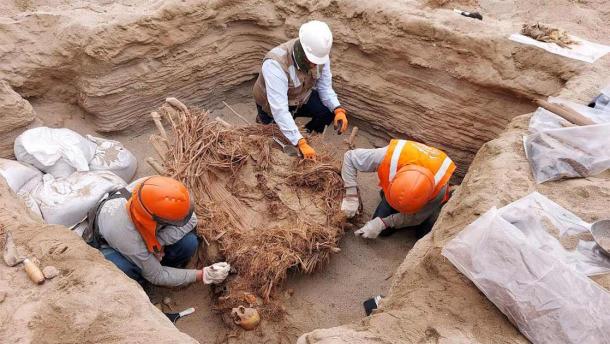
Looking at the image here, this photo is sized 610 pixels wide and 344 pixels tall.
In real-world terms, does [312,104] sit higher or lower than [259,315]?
higher

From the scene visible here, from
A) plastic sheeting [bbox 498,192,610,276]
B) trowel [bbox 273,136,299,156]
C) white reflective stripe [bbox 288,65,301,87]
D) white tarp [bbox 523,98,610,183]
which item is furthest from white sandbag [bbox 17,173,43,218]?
white tarp [bbox 523,98,610,183]

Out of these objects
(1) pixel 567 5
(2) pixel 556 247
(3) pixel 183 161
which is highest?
(1) pixel 567 5

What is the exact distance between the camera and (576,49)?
430 cm

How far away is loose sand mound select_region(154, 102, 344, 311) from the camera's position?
360 cm

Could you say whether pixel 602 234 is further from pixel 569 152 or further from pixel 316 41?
pixel 316 41

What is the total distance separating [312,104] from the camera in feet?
16.8

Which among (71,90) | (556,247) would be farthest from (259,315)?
(71,90)

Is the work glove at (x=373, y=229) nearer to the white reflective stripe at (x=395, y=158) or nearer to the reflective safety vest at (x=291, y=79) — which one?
the white reflective stripe at (x=395, y=158)

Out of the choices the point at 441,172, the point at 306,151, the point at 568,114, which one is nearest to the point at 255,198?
the point at 306,151

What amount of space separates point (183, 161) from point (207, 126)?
1.58ft

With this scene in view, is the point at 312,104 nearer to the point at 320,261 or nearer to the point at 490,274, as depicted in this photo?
the point at 320,261

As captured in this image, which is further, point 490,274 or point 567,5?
point 567,5

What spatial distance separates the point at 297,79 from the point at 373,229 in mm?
1699

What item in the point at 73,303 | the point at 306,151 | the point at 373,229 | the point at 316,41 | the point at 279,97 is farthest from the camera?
the point at 279,97
